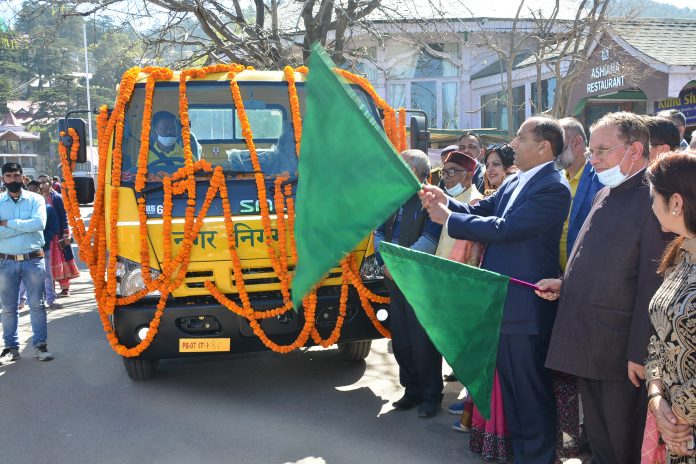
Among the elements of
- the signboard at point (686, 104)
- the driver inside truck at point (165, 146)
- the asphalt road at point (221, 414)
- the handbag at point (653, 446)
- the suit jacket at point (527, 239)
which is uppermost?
the signboard at point (686, 104)

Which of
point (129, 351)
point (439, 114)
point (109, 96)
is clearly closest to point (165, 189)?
point (129, 351)

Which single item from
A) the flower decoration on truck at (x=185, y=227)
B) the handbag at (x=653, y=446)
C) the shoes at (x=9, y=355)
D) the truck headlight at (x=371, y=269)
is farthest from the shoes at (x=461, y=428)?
the shoes at (x=9, y=355)

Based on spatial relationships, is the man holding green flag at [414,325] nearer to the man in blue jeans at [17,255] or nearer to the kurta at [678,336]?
the kurta at [678,336]

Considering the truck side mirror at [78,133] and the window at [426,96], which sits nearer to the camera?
the truck side mirror at [78,133]

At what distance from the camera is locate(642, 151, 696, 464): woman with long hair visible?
2.37m

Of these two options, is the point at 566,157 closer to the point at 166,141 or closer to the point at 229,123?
the point at 229,123

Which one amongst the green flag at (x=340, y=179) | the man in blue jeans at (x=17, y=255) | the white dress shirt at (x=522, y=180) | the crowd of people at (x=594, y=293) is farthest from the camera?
the man in blue jeans at (x=17, y=255)

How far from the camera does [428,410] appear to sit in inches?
192

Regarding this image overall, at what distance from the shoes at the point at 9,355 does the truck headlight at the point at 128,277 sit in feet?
7.98

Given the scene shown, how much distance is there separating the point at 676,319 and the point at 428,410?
274 cm

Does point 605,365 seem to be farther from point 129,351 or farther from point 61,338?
point 61,338

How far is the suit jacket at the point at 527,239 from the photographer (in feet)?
12.0

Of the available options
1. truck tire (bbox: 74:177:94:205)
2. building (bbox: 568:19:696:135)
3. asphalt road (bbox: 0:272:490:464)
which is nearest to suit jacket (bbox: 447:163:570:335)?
asphalt road (bbox: 0:272:490:464)

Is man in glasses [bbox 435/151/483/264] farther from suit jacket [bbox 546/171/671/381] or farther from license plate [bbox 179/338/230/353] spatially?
license plate [bbox 179/338/230/353]
